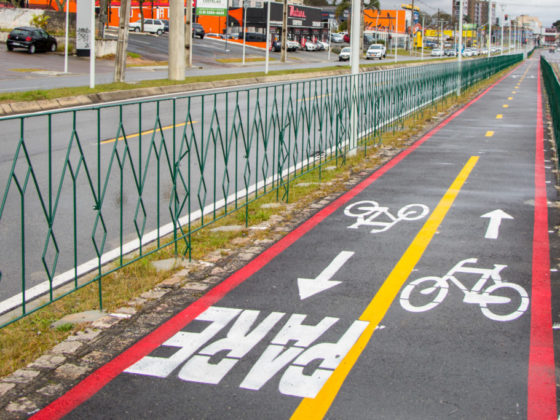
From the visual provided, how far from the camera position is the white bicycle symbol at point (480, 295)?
19.4 ft

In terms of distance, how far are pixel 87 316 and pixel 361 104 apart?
9.43 m

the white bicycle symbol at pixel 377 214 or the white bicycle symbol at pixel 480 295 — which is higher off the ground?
the white bicycle symbol at pixel 377 214

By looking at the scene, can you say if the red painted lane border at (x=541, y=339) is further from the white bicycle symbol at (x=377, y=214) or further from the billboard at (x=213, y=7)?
the billboard at (x=213, y=7)

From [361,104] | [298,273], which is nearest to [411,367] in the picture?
[298,273]

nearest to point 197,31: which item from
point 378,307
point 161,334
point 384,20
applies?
point 384,20

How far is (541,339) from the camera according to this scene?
5.34 metres

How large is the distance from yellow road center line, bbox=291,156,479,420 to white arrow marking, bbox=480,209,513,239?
54cm

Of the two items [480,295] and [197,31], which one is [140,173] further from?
[197,31]

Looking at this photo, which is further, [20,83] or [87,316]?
[20,83]

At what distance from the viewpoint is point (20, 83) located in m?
27.3

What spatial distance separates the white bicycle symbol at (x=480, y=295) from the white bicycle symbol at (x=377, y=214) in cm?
185

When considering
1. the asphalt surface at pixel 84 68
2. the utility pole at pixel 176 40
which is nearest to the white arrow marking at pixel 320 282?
the asphalt surface at pixel 84 68

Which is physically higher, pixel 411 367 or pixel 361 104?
pixel 361 104

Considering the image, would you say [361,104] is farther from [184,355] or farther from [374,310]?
[184,355]
